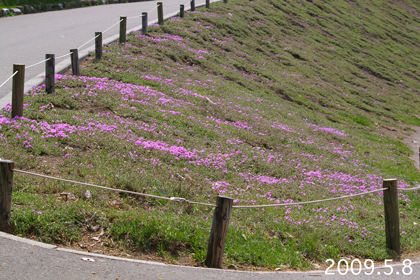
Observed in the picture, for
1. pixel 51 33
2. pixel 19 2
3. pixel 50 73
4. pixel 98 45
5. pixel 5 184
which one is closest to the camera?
pixel 5 184

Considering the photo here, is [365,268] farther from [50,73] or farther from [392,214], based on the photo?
[50,73]

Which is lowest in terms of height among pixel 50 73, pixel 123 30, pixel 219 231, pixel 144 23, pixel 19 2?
pixel 219 231

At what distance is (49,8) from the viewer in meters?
25.9

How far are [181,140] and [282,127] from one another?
5.15m

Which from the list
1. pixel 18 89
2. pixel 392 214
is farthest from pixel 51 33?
pixel 392 214

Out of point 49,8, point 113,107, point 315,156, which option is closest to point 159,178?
point 113,107

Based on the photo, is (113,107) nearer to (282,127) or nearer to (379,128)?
(282,127)

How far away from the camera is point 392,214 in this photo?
6.57 metres

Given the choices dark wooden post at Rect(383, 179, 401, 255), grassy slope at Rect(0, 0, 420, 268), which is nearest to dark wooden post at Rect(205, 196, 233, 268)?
grassy slope at Rect(0, 0, 420, 268)

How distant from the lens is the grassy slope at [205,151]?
19.5ft

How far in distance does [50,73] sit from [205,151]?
404cm

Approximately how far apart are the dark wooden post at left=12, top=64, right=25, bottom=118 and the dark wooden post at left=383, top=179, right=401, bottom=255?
22.1 ft

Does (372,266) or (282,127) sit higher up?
(282,127)

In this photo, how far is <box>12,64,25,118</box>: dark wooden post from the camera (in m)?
8.26
